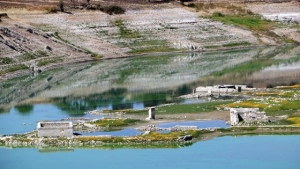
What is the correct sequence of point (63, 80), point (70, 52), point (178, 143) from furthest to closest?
point (70, 52) → point (63, 80) → point (178, 143)

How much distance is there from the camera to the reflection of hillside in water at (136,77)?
73400 mm

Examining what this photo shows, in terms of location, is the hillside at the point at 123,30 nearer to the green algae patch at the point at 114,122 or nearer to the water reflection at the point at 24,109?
the water reflection at the point at 24,109

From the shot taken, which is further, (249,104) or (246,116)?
(249,104)

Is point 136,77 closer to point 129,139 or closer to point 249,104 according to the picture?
point 249,104

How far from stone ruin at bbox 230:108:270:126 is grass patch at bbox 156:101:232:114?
18.1ft

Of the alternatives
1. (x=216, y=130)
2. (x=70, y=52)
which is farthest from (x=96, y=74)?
(x=216, y=130)

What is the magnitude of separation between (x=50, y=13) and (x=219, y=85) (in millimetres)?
43400

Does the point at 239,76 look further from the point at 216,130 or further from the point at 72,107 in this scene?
the point at 216,130

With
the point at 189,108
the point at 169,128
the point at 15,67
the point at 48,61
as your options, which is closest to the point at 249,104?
the point at 189,108

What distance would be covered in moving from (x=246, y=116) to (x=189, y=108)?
7888 millimetres

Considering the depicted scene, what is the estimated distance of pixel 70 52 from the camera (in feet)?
324

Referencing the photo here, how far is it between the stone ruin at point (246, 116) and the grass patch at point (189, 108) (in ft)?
18.1

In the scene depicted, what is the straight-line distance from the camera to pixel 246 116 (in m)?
55.4

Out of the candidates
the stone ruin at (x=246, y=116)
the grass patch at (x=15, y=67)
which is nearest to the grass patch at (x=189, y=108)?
the stone ruin at (x=246, y=116)
